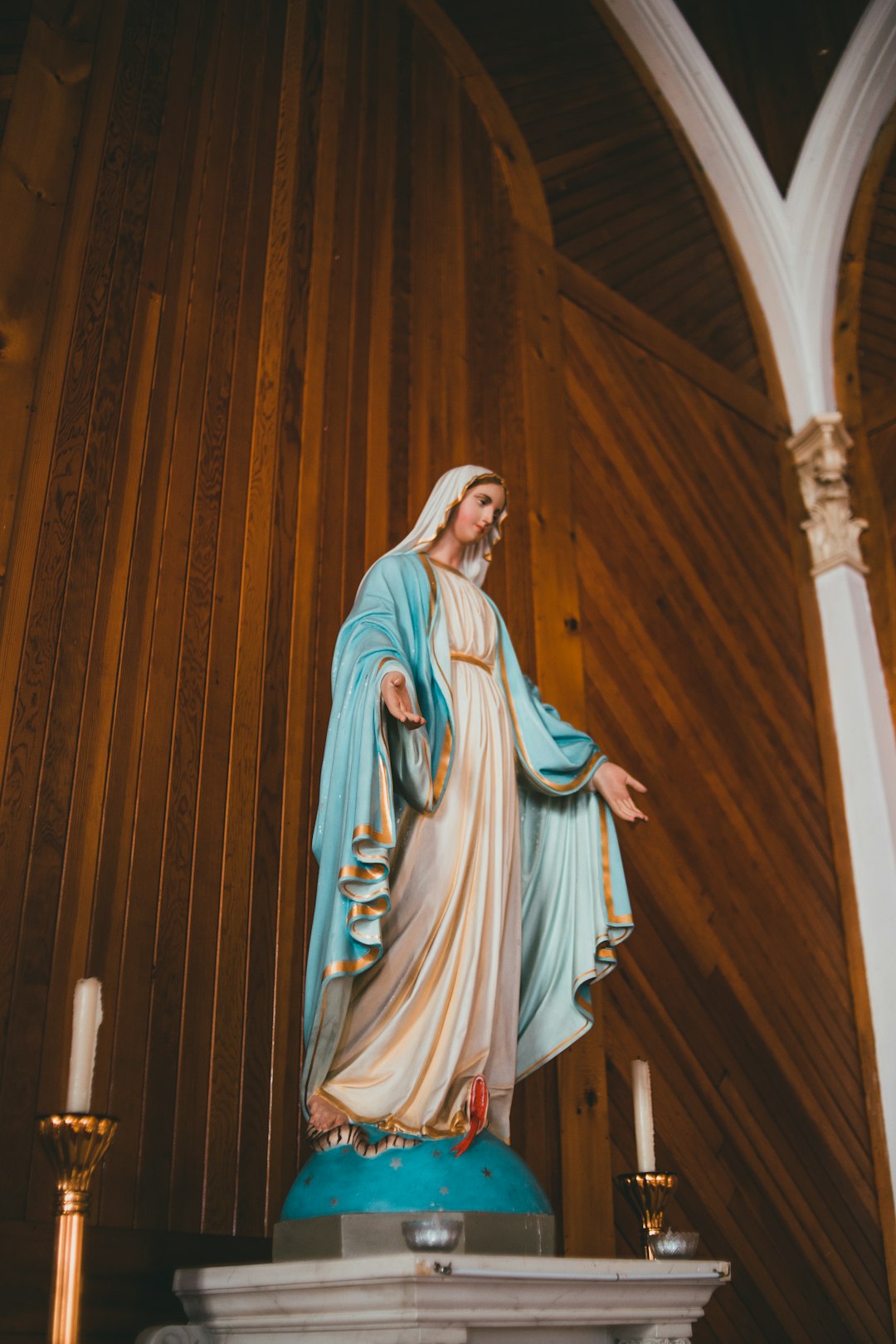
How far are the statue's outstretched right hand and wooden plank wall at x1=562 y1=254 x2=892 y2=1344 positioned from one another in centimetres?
187

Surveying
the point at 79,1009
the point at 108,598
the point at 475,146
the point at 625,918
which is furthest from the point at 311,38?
the point at 79,1009

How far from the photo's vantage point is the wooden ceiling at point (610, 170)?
553cm

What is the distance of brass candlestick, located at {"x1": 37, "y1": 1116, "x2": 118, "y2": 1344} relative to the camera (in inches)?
80.4

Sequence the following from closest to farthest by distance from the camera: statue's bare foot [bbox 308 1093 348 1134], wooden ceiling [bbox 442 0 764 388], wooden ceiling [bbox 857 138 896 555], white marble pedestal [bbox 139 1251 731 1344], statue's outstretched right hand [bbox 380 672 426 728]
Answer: white marble pedestal [bbox 139 1251 731 1344], statue's bare foot [bbox 308 1093 348 1134], statue's outstretched right hand [bbox 380 672 426 728], wooden ceiling [bbox 442 0 764 388], wooden ceiling [bbox 857 138 896 555]

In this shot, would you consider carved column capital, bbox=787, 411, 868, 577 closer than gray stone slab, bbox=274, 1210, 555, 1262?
No

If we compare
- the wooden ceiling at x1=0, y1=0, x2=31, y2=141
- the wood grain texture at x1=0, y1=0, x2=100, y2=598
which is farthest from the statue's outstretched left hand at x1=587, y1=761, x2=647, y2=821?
the wooden ceiling at x1=0, y1=0, x2=31, y2=141

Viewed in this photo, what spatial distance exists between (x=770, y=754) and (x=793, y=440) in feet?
5.40

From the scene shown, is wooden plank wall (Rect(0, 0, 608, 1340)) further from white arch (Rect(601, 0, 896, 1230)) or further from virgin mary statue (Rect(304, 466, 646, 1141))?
white arch (Rect(601, 0, 896, 1230))

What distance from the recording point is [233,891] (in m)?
3.18

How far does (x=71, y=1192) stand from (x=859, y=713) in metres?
4.17

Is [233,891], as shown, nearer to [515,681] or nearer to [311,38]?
[515,681]

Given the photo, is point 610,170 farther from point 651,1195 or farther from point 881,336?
point 651,1195

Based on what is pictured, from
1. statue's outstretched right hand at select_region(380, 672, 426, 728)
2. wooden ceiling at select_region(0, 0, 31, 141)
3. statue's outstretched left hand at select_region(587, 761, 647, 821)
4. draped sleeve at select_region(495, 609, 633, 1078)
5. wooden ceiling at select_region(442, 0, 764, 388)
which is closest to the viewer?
statue's outstretched right hand at select_region(380, 672, 426, 728)

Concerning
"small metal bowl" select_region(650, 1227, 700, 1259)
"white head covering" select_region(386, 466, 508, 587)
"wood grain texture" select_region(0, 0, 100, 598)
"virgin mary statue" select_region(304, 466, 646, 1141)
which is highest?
"wood grain texture" select_region(0, 0, 100, 598)
